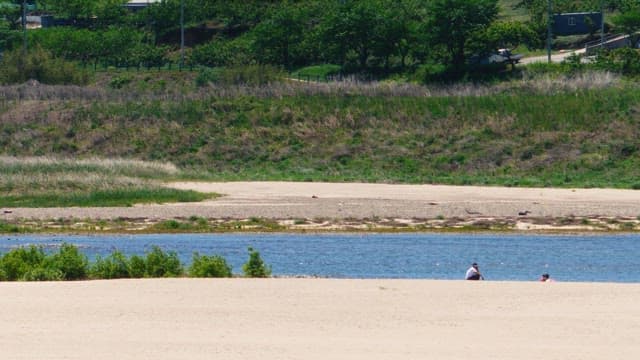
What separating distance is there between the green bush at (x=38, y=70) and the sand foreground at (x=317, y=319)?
63.0m

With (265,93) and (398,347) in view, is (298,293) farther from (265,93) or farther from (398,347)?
(265,93)

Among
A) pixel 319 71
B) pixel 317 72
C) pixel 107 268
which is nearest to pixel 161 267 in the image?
pixel 107 268

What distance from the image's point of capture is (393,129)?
6975cm

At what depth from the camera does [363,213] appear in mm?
47875

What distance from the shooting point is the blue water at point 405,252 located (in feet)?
118

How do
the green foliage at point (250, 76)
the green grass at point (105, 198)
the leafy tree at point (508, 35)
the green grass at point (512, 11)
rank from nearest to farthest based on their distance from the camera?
the green grass at point (105, 198)
the green foliage at point (250, 76)
the leafy tree at point (508, 35)
the green grass at point (512, 11)

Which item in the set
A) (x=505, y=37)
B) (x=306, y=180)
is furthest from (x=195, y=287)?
(x=505, y=37)

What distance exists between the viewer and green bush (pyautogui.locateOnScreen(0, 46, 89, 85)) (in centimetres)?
9144

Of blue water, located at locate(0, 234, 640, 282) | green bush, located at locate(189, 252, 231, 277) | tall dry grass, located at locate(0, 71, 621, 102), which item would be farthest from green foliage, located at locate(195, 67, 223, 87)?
green bush, located at locate(189, 252, 231, 277)

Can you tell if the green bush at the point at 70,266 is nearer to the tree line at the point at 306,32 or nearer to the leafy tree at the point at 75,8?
the tree line at the point at 306,32

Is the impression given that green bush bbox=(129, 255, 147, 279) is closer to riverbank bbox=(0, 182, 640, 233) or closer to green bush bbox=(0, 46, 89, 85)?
riverbank bbox=(0, 182, 640, 233)

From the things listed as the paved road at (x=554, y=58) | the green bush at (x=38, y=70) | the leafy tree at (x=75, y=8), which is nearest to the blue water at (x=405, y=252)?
the paved road at (x=554, y=58)

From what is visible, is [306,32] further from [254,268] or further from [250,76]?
[254,268]

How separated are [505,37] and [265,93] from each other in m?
19.9
